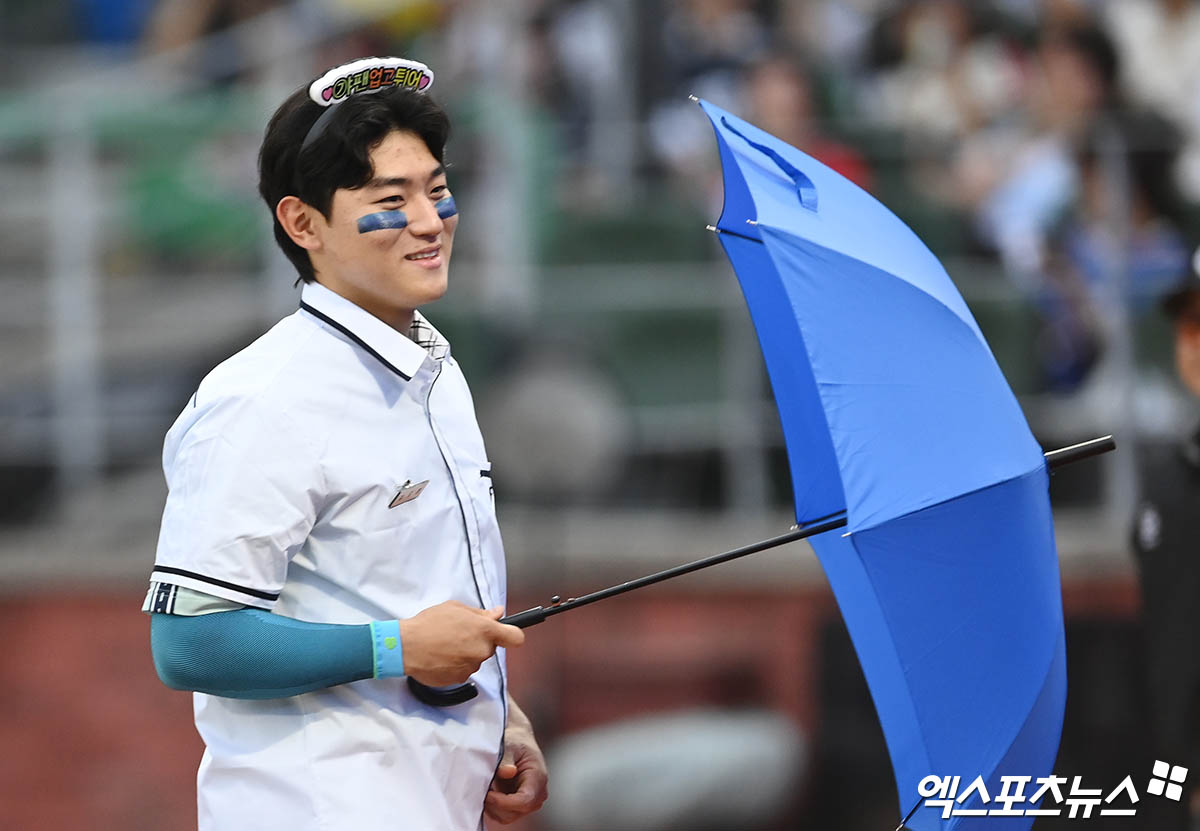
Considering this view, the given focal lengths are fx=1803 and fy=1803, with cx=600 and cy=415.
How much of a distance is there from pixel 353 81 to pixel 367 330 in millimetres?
363

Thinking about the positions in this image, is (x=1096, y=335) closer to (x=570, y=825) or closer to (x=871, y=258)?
(x=570, y=825)

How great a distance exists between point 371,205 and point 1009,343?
438 cm

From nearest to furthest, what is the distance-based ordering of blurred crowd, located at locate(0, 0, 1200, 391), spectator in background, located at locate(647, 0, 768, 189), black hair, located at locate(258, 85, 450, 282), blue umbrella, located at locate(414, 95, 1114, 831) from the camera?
black hair, located at locate(258, 85, 450, 282), blue umbrella, located at locate(414, 95, 1114, 831), blurred crowd, located at locate(0, 0, 1200, 391), spectator in background, located at locate(647, 0, 768, 189)

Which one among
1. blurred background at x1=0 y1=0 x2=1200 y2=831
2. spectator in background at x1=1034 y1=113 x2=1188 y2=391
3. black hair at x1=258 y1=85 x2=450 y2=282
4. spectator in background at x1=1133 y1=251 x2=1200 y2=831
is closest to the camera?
black hair at x1=258 y1=85 x2=450 y2=282

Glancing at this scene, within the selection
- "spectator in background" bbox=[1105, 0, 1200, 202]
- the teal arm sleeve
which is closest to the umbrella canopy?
the teal arm sleeve

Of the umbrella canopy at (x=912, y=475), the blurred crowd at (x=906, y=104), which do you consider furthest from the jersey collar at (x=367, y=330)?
the blurred crowd at (x=906, y=104)

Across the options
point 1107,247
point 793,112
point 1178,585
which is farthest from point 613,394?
point 1178,585

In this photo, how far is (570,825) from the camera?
249 inches

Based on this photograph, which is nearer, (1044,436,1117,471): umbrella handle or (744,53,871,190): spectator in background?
(1044,436,1117,471): umbrella handle

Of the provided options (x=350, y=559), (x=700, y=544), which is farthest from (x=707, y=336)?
(x=350, y=559)

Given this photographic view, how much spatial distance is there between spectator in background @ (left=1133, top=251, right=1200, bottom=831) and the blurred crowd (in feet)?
7.60

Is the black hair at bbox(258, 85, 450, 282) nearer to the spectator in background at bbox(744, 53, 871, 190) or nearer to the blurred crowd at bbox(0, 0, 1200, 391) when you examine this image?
the blurred crowd at bbox(0, 0, 1200, 391)

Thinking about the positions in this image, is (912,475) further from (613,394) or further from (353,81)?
(613,394)

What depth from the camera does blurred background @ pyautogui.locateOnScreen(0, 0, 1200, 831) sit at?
6.39 m
